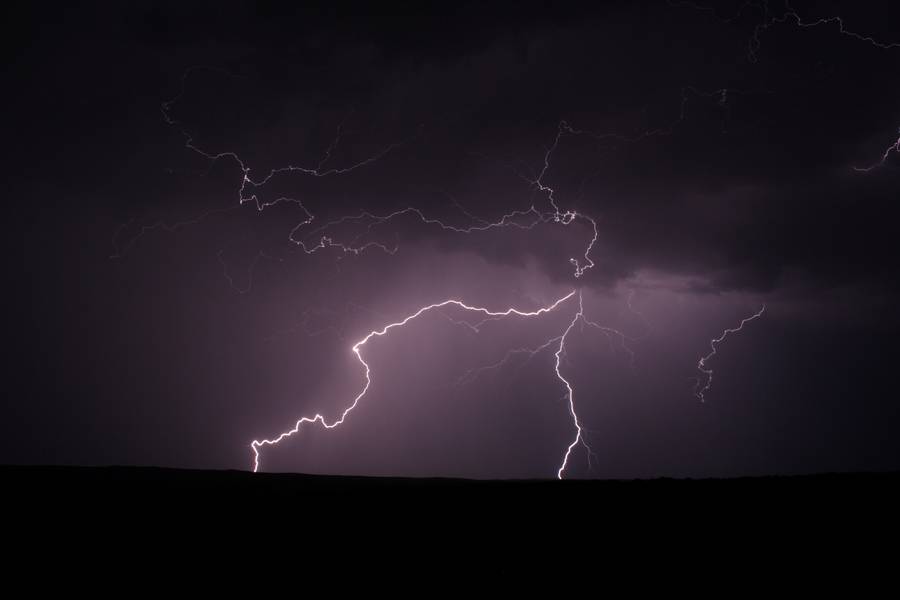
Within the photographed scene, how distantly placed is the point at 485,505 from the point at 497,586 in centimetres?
76

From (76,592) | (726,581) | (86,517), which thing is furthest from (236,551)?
Answer: (726,581)

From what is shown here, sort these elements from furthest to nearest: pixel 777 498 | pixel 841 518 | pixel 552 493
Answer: pixel 552 493, pixel 777 498, pixel 841 518

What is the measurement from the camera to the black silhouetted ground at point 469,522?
271cm

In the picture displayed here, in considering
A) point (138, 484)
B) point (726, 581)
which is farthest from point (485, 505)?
point (138, 484)

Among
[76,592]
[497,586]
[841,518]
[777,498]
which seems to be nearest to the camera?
[76,592]

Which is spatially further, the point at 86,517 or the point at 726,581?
the point at 86,517

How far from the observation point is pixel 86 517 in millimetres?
3061

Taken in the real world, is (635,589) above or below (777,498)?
below

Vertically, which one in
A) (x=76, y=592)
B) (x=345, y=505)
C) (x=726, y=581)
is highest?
(x=345, y=505)

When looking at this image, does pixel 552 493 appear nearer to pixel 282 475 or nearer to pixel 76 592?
pixel 282 475

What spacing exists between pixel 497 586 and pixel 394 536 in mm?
617

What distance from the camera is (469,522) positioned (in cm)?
306

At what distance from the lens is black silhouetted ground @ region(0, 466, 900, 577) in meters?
2.71

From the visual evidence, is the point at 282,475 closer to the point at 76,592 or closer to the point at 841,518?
the point at 76,592
